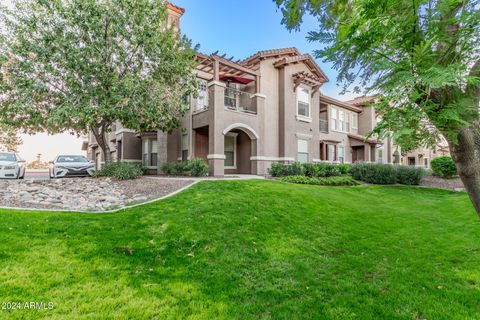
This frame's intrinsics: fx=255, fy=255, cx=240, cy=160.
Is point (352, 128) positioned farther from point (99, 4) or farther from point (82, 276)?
point (82, 276)

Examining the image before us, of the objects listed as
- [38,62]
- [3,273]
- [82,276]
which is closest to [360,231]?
[82,276]

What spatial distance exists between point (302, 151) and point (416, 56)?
56.4ft

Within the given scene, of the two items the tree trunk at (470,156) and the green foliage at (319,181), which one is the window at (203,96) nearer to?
the green foliage at (319,181)

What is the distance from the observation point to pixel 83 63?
1221 cm

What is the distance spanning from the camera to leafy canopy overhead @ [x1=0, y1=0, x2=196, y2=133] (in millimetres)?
11867

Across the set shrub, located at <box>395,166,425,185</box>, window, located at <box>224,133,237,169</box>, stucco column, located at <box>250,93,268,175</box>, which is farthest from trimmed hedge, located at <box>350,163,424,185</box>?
window, located at <box>224,133,237,169</box>

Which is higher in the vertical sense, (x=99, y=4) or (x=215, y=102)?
(x=99, y=4)

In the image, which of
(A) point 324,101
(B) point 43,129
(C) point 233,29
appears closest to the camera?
(C) point 233,29

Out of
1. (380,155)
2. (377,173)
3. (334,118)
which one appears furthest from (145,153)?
(380,155)

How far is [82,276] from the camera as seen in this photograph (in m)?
3.87

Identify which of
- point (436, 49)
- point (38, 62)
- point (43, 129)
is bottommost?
point (436, 49)

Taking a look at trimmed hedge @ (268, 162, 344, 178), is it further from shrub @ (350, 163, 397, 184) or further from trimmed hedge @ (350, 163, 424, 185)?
shrub @ (350, 163, 397, 184)

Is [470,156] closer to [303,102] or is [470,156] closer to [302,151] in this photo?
[302,151]

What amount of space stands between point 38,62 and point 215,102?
8619mm
